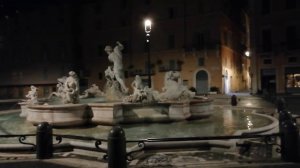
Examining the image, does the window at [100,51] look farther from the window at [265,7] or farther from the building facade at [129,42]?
the window at [265,7]

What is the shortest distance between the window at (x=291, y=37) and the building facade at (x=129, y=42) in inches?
279

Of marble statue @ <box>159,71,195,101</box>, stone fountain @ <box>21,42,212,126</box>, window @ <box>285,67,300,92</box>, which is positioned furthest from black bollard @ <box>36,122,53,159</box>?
window @ <box>285,67,300,92</box>

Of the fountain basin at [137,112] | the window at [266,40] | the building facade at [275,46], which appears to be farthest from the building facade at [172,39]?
the fountain basin at [137,112]

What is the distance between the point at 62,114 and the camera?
11.6 metres

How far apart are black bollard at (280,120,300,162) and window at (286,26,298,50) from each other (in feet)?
103

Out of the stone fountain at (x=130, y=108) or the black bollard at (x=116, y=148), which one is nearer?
the black bollard at (x=116, y=148)

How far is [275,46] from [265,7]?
432cm

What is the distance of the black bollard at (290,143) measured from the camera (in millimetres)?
6680

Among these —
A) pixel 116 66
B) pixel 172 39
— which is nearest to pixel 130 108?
pixel 116 66

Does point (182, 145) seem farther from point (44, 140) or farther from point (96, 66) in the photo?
point (96, 66)

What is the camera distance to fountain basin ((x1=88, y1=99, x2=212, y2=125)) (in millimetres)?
11578

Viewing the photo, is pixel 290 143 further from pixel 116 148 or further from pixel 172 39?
pixel 172 39

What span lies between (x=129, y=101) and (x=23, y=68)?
45.7 meters

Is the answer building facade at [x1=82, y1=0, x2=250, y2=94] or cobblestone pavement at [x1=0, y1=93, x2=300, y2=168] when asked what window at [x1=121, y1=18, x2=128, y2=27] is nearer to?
building facade at [x1=82, y1=0, x2=250, y2=94]
